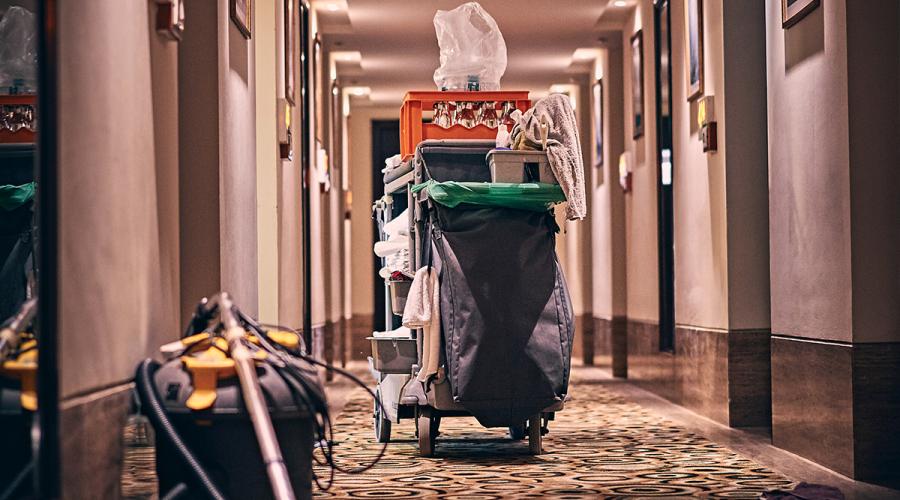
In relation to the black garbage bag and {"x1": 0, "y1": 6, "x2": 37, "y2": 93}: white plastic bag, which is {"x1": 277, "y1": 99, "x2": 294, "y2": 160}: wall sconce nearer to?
the black garbage bag

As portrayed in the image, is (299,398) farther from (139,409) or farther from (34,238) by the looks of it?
(34,238)

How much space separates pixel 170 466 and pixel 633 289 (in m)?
7.12

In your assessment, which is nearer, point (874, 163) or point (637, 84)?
point (874, 163)

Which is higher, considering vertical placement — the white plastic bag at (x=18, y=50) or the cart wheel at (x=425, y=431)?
the white plastic bag at (x=18, y=50)

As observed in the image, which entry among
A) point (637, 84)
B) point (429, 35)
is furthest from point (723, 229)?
point (429, 35)

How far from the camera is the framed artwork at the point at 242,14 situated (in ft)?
15.4

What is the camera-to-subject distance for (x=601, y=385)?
948 cm

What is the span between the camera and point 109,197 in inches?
111

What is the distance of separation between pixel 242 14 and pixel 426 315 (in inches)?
57.9

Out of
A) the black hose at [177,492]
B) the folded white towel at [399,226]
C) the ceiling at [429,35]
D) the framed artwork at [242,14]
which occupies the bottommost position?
the black hose at [177,492]

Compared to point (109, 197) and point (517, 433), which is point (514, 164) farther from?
point (109, 197)

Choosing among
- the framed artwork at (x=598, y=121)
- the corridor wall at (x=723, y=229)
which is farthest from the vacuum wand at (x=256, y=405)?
the framed artwork at (x=598, y=121)

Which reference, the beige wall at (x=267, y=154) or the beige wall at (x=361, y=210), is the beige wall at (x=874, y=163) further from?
the beige wall at (x=361, y=210)

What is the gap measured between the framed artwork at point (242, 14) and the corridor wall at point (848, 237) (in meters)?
2.34
